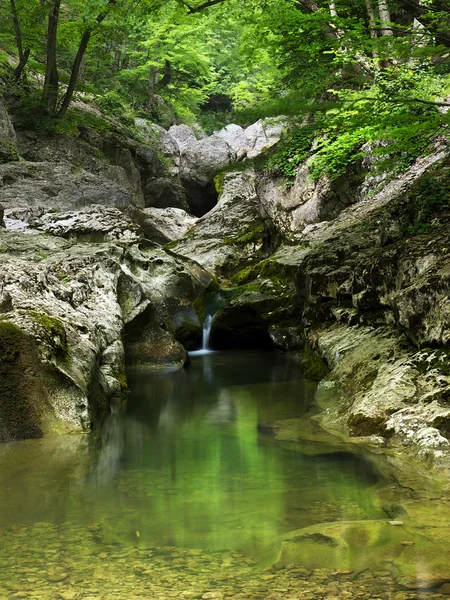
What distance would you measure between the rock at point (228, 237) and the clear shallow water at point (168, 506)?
11680 millimetres

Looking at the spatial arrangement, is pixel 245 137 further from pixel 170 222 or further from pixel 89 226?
pixel 89 226

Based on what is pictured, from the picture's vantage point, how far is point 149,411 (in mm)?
8930

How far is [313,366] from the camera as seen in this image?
10938 millimetres

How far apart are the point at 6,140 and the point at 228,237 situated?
8086 millimetres

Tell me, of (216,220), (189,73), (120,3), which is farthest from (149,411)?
(189,73)

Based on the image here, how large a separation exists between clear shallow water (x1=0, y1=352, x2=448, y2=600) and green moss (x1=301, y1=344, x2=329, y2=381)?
189 cm

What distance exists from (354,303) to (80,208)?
9.80 m

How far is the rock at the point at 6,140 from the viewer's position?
19469 mm

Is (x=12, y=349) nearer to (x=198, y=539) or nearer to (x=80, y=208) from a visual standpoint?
(x=198, y=539)

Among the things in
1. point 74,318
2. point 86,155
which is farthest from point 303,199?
point 74,318

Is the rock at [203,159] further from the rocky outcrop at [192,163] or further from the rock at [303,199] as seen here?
the rock at [303,199]

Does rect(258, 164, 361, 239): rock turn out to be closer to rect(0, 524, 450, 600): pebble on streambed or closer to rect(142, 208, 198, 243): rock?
rect(142, 208, 198, 243): rock

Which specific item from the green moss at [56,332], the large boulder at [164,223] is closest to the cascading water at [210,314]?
the large boulder at [164,223]

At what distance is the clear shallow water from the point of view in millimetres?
3633
